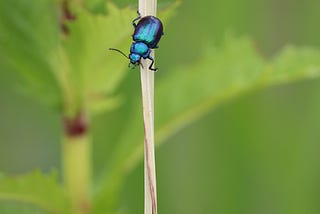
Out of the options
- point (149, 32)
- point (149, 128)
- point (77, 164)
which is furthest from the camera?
point (77, 164)

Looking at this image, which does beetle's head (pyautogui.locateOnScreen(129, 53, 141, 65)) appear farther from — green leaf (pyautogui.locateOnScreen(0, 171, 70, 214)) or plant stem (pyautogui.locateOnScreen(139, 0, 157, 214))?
green leaf (pyautogui.locateOnScreen(0, 171, 70, 214))

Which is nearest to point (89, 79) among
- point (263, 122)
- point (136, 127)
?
point (136, 127)

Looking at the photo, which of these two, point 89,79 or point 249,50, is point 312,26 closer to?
point 249,50

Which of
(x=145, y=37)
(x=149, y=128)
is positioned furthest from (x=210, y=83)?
(x=149, y=128)

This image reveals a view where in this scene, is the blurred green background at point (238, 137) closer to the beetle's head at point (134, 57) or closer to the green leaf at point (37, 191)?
the green leaf at point (37, 191)

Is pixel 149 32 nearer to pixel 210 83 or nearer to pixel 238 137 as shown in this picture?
pixel 210 83
